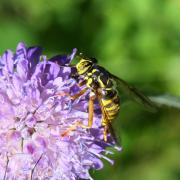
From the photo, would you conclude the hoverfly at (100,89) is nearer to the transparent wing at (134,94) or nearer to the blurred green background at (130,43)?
the transparent wing at (134,94)

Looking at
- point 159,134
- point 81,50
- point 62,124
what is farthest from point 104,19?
point 62,124

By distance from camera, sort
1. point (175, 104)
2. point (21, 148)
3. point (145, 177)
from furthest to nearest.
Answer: point (145, 177) → point (175, 104) → point (21, 148)

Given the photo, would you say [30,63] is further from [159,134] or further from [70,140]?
[159,134]

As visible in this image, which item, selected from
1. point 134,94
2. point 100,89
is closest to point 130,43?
point 134,94

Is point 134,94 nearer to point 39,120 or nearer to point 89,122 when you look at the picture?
point 89,122

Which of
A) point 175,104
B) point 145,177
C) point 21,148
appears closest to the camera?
point 21,148

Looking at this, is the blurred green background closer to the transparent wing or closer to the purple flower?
the transparent wing
